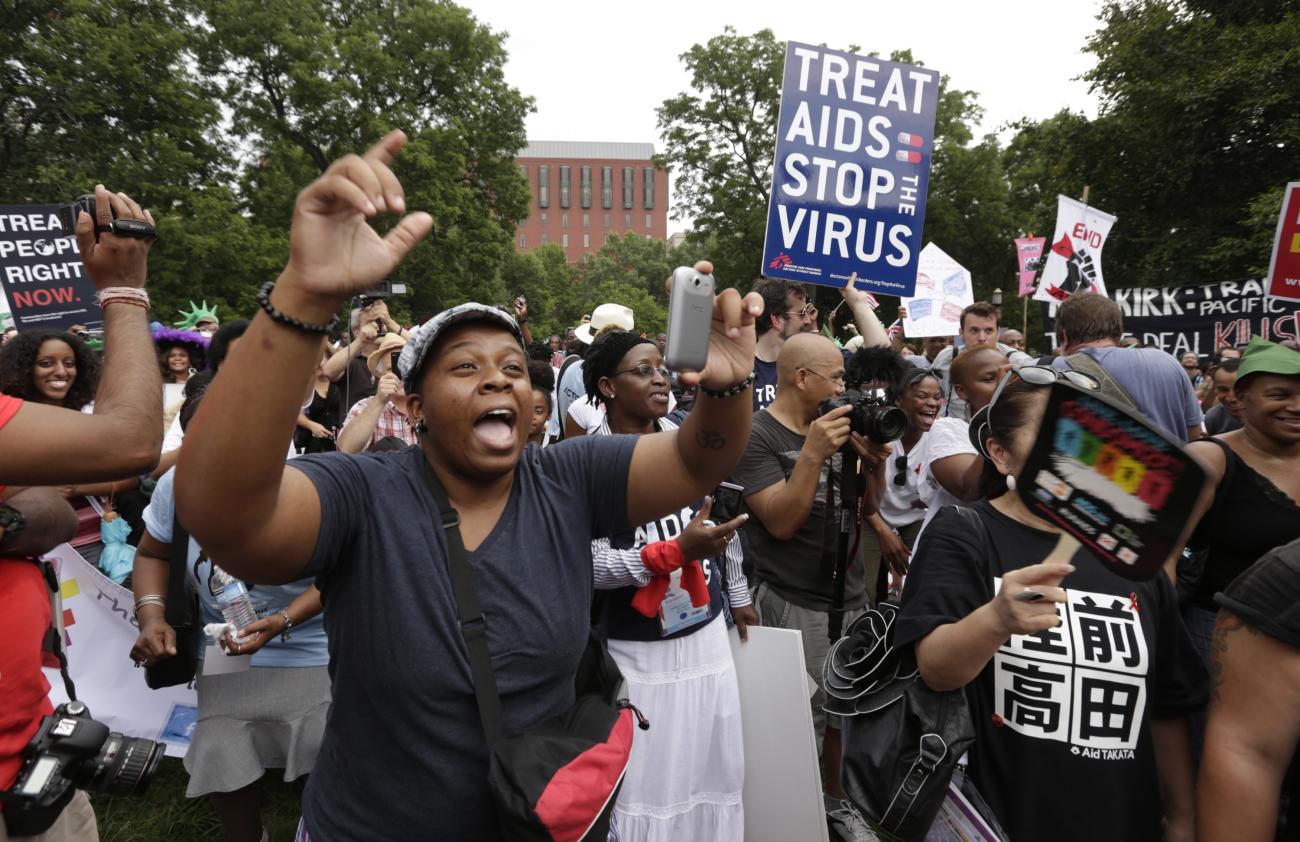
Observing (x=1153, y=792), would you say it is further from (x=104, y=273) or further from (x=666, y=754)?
(x=104, y=273)

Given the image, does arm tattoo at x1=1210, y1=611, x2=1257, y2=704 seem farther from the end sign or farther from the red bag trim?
the end sign

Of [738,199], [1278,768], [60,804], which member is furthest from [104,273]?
[738,199]

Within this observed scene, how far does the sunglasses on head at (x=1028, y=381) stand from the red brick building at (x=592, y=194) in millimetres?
105612

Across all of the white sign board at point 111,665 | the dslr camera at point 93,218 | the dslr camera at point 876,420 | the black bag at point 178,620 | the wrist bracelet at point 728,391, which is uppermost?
the dslr camera at point 93,218

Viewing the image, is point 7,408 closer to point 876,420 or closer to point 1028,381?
point 1028,381

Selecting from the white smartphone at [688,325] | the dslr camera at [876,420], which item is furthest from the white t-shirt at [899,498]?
the white smartphone at [688,325]

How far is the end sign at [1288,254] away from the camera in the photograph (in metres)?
5.96

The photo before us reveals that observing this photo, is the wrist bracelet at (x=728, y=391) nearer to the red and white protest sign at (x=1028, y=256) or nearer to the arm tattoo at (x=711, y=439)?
the arm tattoo at (x=711, y=439)

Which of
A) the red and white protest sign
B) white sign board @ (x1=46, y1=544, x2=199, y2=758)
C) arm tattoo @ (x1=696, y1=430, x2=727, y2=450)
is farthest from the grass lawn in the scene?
the red and white protest sign

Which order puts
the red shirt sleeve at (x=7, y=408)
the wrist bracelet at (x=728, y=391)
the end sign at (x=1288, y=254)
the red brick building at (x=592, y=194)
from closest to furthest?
the red shirt sleeve at (x=7, y=408) < the wrist bracelet at (x=728, y=391) < the end sign at (x=1288, y=254) < the red brick building at (x=592, y=194)

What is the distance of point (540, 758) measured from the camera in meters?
1.47

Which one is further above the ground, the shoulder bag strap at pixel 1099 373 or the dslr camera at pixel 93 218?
the dslr camera at pixel 93 218

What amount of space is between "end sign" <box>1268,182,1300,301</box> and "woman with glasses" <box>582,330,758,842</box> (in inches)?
222

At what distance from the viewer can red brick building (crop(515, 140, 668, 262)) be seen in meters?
106
